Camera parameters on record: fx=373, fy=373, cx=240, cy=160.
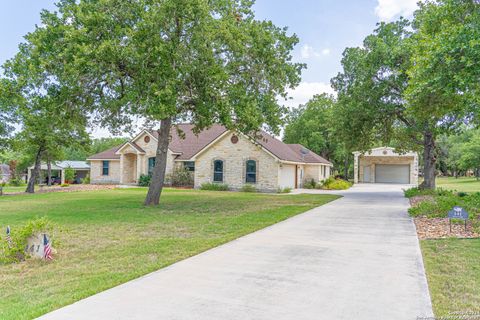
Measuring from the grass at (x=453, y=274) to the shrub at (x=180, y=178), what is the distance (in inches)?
912

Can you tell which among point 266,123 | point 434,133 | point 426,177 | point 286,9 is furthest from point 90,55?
point 426,177

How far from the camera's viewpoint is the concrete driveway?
13.9ft

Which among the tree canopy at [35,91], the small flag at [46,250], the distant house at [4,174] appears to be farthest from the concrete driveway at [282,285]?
the distant house at [4,174]

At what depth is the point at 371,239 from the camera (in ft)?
28.1

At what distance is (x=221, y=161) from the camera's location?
2778 cm

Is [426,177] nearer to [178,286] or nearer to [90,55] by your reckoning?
[90,55]

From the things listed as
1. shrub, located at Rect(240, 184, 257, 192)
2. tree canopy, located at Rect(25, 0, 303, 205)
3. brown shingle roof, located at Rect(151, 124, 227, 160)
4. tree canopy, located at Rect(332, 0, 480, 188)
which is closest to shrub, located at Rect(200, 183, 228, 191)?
shrub, located at Rect(240, 184, 257, 192)

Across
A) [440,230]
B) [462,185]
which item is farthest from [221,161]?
[462,185]

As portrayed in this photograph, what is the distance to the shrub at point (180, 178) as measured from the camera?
30047 mm

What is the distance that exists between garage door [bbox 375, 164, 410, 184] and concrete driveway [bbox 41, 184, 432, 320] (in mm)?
Result: 38298

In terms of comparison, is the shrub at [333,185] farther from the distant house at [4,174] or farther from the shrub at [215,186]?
the distant house at [4,174]

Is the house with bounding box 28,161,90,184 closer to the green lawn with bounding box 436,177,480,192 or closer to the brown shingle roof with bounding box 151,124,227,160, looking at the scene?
the brown shingle roof with bounding box 151,124,227,160

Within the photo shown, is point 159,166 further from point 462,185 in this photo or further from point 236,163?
point 462,185

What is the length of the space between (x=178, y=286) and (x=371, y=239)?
5160mm
